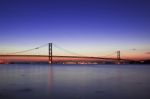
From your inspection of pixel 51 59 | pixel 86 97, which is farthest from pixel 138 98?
pixel 51 59

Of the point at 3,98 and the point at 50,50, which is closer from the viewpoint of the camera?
the point at 3,98

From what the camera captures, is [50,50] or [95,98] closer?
[95,98]

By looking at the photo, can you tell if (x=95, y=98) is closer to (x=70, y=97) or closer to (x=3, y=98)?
(x=70, y=97)

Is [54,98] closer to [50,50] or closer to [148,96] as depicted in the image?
[148,96]

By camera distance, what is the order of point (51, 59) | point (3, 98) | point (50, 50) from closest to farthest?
1. point (3, 98)
2. point (51, 59)
3. point (50, 50)

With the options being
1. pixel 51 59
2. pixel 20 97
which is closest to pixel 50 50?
Result: pixel 51 59

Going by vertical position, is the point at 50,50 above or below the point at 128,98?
above

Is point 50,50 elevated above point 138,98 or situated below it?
above

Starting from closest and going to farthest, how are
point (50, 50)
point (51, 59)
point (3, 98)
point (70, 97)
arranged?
point (3, 98), point (70, 97), point (51, 59), point (50, 50)

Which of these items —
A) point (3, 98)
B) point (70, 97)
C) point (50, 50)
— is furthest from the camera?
point (50, 50)
